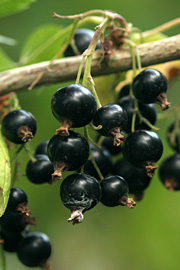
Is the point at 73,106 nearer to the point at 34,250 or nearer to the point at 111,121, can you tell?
the point at 111,121

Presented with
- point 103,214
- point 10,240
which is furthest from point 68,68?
point 103,214

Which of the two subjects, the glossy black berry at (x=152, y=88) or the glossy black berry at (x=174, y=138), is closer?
the glossy black berry at (x=152, y=88)

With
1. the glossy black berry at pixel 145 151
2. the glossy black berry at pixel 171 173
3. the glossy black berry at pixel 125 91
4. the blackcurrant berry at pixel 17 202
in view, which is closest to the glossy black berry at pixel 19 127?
the blackcurrant berry at pixel 17 202

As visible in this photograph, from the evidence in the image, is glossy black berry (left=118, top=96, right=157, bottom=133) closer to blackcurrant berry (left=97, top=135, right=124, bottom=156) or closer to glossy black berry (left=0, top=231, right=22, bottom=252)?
blackcurrant berry (left=97, top=135, right=124, bottom=156)

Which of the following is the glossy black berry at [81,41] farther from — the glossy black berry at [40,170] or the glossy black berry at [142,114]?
the glossy black berry at [40,170]

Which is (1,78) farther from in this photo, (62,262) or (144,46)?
(62,262)
